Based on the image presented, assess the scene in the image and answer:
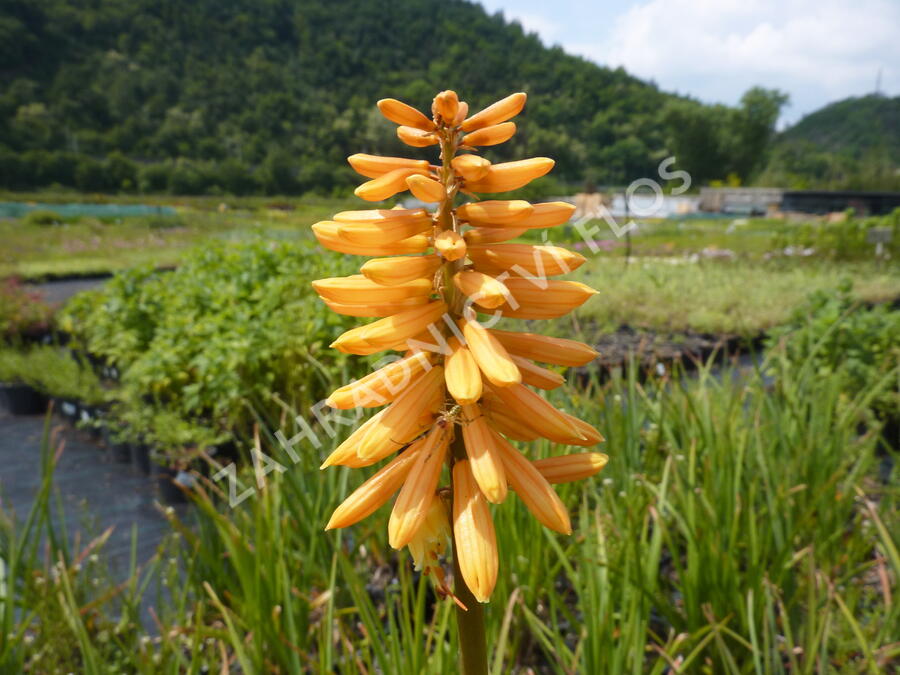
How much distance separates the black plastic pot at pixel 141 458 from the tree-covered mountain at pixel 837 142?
47783 millimetres

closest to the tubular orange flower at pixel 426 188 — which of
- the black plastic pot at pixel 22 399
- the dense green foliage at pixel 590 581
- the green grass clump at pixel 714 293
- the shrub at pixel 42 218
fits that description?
the dense green foliage at pixel 590 581

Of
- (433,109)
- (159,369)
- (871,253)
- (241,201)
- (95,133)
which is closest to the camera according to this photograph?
(433,109)

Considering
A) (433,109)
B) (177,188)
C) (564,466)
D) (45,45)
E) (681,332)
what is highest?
(45,45)

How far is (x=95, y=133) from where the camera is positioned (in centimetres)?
5325

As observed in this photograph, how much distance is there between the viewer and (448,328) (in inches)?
36.9

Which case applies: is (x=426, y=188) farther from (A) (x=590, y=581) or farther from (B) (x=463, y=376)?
(A) (x=590, y=581)

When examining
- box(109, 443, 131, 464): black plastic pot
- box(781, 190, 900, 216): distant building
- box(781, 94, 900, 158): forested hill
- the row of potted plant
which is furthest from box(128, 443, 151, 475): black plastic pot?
box(781, 94, 900, 158): forested hill

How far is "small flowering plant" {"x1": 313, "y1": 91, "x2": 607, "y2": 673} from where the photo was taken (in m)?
0.85

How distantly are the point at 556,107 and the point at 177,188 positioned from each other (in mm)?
35769

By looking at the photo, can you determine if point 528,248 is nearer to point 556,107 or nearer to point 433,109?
point 433,109

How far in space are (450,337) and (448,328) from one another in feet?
0.06

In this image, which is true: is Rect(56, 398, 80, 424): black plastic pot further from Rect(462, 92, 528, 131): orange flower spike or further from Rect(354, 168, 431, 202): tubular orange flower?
Rect(462, 92, 528, 131): orange flower spike

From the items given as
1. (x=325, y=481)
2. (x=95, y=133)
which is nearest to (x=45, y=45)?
(x=95, y=133)

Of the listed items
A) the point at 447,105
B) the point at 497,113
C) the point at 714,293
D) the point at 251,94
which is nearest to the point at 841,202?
the point at 714,293
